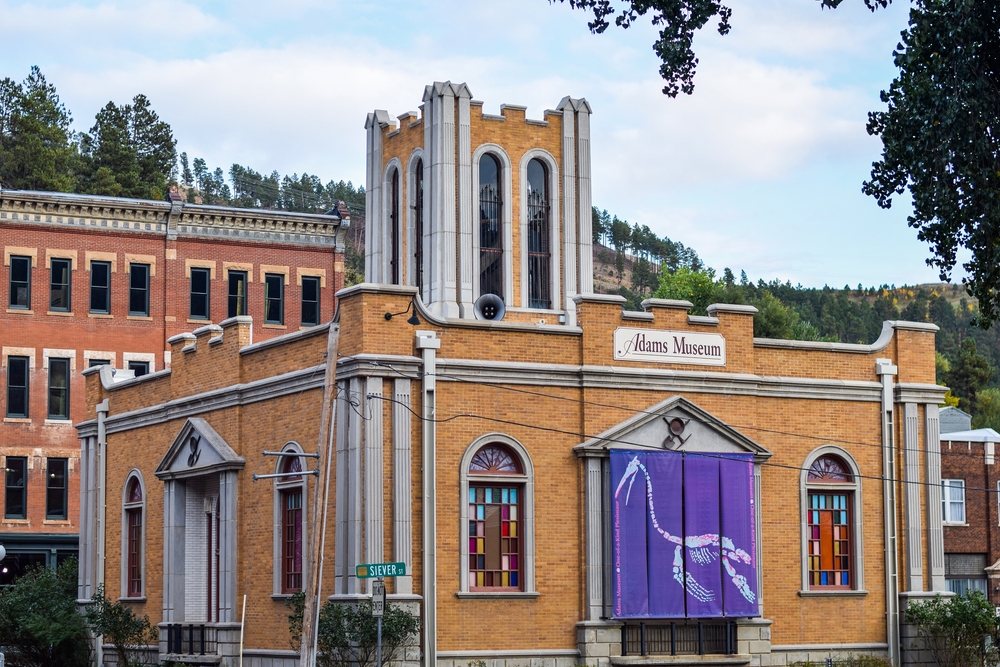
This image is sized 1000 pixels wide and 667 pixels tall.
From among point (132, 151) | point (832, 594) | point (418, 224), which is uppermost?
point (132, 151)

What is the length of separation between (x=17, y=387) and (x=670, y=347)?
29.4m

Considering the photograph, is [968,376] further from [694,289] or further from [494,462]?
[494,462]

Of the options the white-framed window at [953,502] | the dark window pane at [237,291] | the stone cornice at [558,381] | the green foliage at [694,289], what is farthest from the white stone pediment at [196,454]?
the green foliage at [694,289]

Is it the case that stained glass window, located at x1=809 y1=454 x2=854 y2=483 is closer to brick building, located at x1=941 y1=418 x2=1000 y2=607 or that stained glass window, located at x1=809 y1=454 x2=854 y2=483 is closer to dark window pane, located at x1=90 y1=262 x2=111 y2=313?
brick building, located at x1=941 y1=418 x2=1000 y2=607

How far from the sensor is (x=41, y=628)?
41844mm

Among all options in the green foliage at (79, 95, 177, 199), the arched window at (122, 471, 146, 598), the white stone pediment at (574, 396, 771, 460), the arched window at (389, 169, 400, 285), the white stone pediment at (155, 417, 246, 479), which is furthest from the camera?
the green foliage at (79, 95, 177, 199)

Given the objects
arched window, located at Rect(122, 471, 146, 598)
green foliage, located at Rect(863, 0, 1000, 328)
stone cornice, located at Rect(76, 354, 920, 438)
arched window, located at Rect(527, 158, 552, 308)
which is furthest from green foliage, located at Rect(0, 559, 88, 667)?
green foliage, located at Rect(863, 0, 1000, 328)

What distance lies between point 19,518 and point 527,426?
28.3 metres

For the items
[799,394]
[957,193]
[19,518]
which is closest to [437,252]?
[799,394]

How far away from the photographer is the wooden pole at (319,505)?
28.7m

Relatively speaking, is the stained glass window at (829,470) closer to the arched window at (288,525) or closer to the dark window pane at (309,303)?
the arched window at (288,525)

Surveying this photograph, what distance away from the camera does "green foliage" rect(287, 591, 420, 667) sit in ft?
99.7

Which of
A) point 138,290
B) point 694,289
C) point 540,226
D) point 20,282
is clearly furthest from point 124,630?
point 694,289

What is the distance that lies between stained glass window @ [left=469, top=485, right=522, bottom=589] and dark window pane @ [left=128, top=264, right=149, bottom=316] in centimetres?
2812
